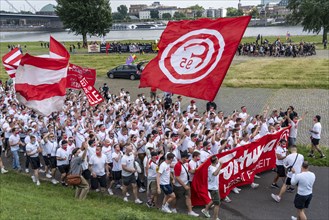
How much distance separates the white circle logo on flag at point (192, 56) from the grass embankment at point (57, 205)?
3.03 meters

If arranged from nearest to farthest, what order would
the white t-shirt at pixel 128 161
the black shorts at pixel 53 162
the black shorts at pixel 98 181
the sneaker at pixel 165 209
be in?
1. the sneaker at pixel 165 209
2. the white t-shirt at pixel 128 161
3. the black shorts at pixel 98 181
4. the black shorts at pixel 53 162

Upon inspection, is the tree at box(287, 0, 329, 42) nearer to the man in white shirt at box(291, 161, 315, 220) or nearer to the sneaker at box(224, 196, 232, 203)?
the sneaker at box(224, 196, 232, 203)

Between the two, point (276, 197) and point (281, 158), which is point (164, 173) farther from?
point (281, 158)

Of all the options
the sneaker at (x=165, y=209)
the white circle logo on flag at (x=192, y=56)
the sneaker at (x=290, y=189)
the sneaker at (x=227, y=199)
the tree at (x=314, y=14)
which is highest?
the tree at (x=314, y=14)

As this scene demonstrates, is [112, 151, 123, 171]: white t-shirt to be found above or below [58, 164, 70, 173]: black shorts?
above

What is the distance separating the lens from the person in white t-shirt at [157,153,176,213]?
28.7 ft

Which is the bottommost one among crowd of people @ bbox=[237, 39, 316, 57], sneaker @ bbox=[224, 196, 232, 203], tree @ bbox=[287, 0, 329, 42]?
sneaker @ bbox=[224, 196, 232, 203]

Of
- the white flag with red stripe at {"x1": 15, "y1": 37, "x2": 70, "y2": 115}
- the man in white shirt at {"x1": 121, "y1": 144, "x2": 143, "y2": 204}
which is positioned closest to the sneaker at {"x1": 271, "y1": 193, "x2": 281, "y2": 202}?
the man in white shirt at {"x1": 121, "y1": 144, "x2": 143, "y2": 204}

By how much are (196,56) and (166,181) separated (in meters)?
3.07

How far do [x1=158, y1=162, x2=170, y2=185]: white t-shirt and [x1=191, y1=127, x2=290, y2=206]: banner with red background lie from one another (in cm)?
81

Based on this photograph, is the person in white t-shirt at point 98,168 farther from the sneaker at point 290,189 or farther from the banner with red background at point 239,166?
the sneaker at point 290,189

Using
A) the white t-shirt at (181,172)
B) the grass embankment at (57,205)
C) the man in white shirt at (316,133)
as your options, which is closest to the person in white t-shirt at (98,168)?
the grass embankment at (57,205)

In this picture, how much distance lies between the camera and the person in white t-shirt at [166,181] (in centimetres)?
875

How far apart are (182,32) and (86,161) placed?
435 centimetres
